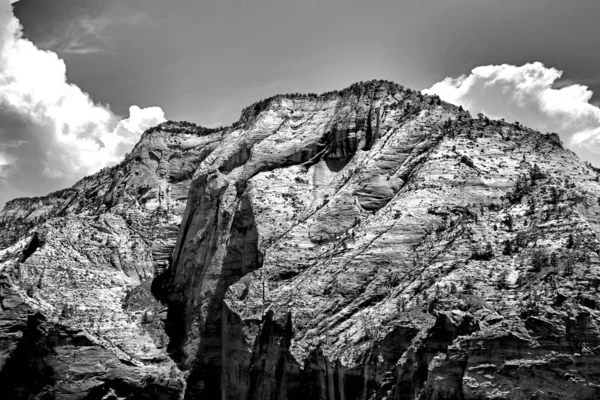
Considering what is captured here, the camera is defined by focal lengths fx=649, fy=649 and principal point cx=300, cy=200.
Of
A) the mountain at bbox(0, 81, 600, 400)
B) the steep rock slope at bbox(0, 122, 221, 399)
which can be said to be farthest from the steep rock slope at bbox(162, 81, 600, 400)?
the steep rock slope at bbox(0, 122, 221, 399)

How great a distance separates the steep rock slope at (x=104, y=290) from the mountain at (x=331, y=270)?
17cm

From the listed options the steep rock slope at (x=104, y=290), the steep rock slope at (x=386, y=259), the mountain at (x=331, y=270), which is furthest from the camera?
the steep rock slope at (x=104, y=290)

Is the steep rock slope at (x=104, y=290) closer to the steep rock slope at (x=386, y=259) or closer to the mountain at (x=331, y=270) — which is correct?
the mountain at (x=331, y=270)

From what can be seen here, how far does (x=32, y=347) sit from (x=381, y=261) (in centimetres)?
2758

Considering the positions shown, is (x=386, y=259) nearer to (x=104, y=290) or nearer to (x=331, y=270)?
(x=331, y=270)

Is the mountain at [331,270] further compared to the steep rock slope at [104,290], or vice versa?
the steep rock slope at [104,290]

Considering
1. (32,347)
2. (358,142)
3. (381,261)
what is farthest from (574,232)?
(32,347)

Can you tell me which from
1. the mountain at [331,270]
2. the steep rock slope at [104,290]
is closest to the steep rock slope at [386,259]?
the mountain at [331,270]

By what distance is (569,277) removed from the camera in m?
27.5

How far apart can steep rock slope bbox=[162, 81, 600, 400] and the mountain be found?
12cm

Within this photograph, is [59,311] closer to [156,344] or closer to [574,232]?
[156,344]

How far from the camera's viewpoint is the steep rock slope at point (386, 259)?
25719 millimetres

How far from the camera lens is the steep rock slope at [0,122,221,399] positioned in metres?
46.4

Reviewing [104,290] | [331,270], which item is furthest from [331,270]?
[104,290]
